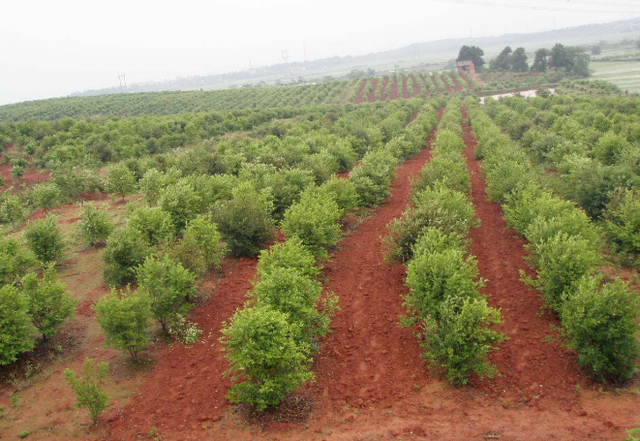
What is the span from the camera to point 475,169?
Result: 29375 mm

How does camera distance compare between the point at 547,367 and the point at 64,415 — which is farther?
the point at 547,367

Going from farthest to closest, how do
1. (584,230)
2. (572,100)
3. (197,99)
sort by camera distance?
(197,99) < (572,100) < (584,230)

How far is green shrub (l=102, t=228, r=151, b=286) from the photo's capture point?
47.6 feet

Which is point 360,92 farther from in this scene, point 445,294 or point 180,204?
point 445,294

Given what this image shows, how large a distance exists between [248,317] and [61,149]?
3670cm

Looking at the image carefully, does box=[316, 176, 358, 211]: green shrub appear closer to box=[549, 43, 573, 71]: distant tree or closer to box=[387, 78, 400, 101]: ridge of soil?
box=[387, 78, 400, 101]: ridge of soil

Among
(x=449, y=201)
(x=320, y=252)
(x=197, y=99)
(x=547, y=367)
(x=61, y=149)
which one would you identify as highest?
(x=197, y=99)

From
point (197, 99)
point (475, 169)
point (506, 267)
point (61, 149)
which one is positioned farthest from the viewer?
point (197, 99)

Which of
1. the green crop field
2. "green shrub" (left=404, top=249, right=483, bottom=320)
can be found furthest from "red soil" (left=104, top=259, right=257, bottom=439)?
the green crop field

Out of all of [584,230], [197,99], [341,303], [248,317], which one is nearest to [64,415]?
[248,317]

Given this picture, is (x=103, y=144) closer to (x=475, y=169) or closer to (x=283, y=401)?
(x=475, y=169)

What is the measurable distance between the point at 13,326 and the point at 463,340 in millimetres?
10509

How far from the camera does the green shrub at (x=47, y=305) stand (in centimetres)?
1126

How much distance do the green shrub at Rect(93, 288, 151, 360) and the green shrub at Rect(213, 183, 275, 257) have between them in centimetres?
649
